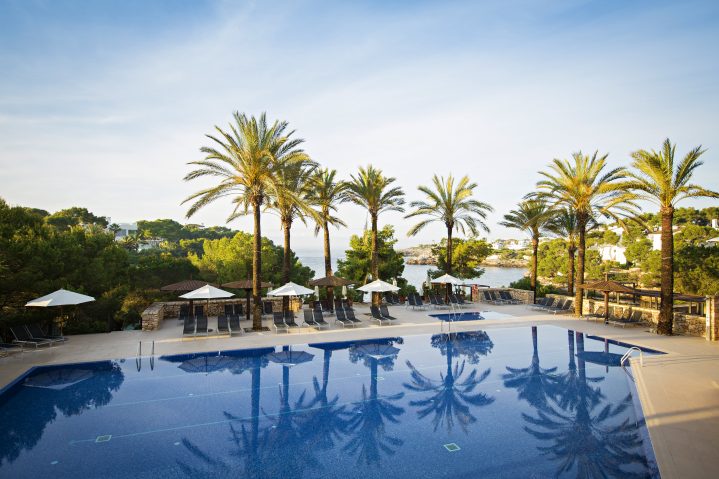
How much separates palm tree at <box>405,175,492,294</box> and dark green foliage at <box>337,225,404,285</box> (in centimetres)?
389

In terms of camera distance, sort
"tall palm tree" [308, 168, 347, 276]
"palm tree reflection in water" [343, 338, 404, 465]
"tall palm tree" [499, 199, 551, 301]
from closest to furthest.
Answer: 1. "palm tree reflection in water" [343, 338, 404, 465]
2. "tall palm tree" [308, 168, 347, 276]
3. "tall palm tree" [499, 199, 551, 301]

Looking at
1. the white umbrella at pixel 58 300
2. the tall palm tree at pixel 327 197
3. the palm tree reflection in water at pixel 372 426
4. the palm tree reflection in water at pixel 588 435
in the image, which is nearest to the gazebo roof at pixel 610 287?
the palm tree reflection in water at pixel 588 435

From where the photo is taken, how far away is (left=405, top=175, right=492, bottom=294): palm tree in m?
25.4

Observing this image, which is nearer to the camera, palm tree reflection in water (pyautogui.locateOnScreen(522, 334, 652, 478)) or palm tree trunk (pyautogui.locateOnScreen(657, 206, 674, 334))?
palm tree reflection in water (pyautogui.locateOnScreen(522, 334, 652, 478))

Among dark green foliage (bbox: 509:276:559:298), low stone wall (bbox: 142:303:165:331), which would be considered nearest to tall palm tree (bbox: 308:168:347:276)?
low stone wall (bbox: 142:303:165:331)

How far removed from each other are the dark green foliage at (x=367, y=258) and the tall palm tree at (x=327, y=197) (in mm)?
5463

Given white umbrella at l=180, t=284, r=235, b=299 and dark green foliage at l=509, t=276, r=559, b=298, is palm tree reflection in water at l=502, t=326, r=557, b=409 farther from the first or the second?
dark green foliage at l=509, t=276, r=559, b=298

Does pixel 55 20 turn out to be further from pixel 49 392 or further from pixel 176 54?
pixel 49 392

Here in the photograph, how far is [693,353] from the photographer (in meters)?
13.2

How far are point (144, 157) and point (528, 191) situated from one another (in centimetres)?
2328

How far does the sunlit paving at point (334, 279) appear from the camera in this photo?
25.1ft

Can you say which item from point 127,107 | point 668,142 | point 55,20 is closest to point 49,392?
point 55,20

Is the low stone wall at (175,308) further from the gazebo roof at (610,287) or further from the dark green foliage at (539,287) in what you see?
the dark green foliage at (539,287)

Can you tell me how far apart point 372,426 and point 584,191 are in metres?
17.5
